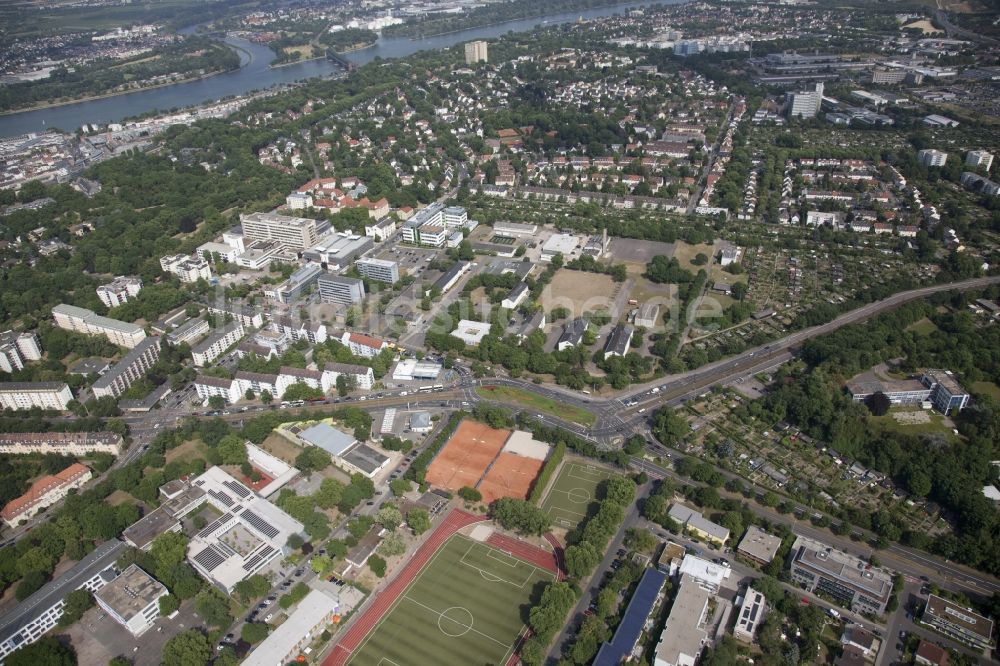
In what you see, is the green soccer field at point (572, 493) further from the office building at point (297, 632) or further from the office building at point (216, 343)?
the office building at point (216, 343)

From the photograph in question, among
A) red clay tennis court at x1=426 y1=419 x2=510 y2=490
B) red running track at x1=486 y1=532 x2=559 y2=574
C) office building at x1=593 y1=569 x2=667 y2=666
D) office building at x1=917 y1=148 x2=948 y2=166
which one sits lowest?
red clay tennis court at x1=426 y1=419 x2=510 y2=490

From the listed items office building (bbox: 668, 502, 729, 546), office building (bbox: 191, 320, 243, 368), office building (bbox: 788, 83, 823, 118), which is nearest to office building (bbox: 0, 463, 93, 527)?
office building (bbox: 191, 320, 243, 368)

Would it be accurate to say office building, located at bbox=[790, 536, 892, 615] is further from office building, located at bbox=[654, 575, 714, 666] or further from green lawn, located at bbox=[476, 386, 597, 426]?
green lawn, located at bbox=[476, 386, 597, 426]

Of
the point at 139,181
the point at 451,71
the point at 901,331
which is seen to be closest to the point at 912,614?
the point at 901,331

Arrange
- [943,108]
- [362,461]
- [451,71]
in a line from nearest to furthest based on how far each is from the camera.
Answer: [362,461] < [943,108] < [451,71]

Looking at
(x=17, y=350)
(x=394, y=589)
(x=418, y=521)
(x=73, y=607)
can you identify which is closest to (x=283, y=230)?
(x=17, y=350)

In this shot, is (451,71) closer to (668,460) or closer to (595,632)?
(668,460)

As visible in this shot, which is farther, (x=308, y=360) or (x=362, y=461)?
(x=308, y=360)
